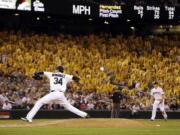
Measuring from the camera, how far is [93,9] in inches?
1321

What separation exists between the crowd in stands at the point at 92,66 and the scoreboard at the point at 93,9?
2.20 m

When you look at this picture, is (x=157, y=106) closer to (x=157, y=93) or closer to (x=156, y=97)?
(x=156, y=97)

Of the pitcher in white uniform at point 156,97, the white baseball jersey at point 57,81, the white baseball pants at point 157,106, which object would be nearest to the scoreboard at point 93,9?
the white baseball pants at point 157,106

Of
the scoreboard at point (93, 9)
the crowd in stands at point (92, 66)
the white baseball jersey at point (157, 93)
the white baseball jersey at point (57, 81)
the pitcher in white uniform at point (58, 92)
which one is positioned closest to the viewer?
the pitcher in white uniform at point (58, 92)

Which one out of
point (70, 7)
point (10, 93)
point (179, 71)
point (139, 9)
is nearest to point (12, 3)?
point (70, 7)

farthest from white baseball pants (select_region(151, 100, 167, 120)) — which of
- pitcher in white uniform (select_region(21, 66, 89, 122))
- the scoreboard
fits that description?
the scoreboard

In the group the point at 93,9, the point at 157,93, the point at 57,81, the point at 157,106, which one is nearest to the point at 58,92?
the point at 57,81

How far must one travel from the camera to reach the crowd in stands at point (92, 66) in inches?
1120

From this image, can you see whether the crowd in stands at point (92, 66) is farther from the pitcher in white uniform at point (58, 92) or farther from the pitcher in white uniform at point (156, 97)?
the pitcher in white uniform at point (58, 92)

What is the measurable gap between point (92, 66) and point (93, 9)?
3683 mm

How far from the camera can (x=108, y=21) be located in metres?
38.1

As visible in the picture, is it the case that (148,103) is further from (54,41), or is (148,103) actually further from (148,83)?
(54,41)

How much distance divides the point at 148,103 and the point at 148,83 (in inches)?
96.9

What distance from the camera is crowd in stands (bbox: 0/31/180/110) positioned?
93.3 ft
